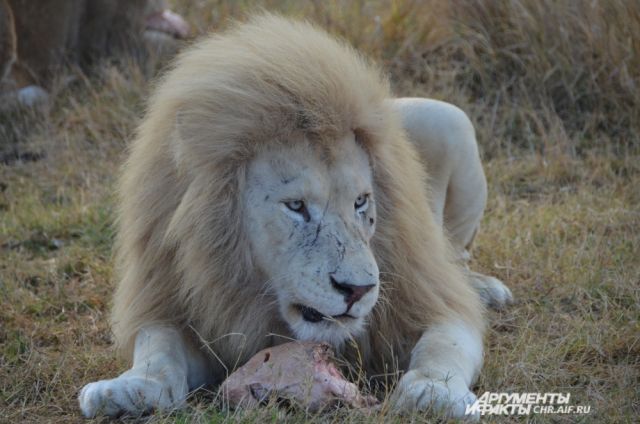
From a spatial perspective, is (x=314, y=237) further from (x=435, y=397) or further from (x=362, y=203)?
(x=435, y=397)

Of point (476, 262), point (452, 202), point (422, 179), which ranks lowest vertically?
point (476, 262)

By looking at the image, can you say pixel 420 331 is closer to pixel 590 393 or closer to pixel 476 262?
pixel 590 393

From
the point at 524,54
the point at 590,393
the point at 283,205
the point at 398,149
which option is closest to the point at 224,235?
the point at 283,205

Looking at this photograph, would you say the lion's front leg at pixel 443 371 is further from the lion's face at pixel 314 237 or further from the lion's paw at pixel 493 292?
the lion's paw at pixel 493 292

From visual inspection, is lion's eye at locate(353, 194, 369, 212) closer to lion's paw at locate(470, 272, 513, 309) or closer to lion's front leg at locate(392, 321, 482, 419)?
lion's front leg at locate(392, 321, 482, 419)

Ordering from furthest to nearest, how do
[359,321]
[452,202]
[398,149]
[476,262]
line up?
[476,262], [452,202], [398,149], [359,321]

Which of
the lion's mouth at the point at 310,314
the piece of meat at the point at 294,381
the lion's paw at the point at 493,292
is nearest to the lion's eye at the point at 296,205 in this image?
the lion's mouth at the point at 310,314

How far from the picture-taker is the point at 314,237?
284cm

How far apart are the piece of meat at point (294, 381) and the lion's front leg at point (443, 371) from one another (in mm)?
138

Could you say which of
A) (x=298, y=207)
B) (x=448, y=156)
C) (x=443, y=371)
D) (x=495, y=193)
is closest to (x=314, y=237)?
(x=298, y=207)

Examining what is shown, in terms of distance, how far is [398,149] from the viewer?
332 cm

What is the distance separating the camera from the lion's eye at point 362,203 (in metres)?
3.01

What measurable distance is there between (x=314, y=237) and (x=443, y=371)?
1.71 feet

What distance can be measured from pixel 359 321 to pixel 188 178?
0.66m
